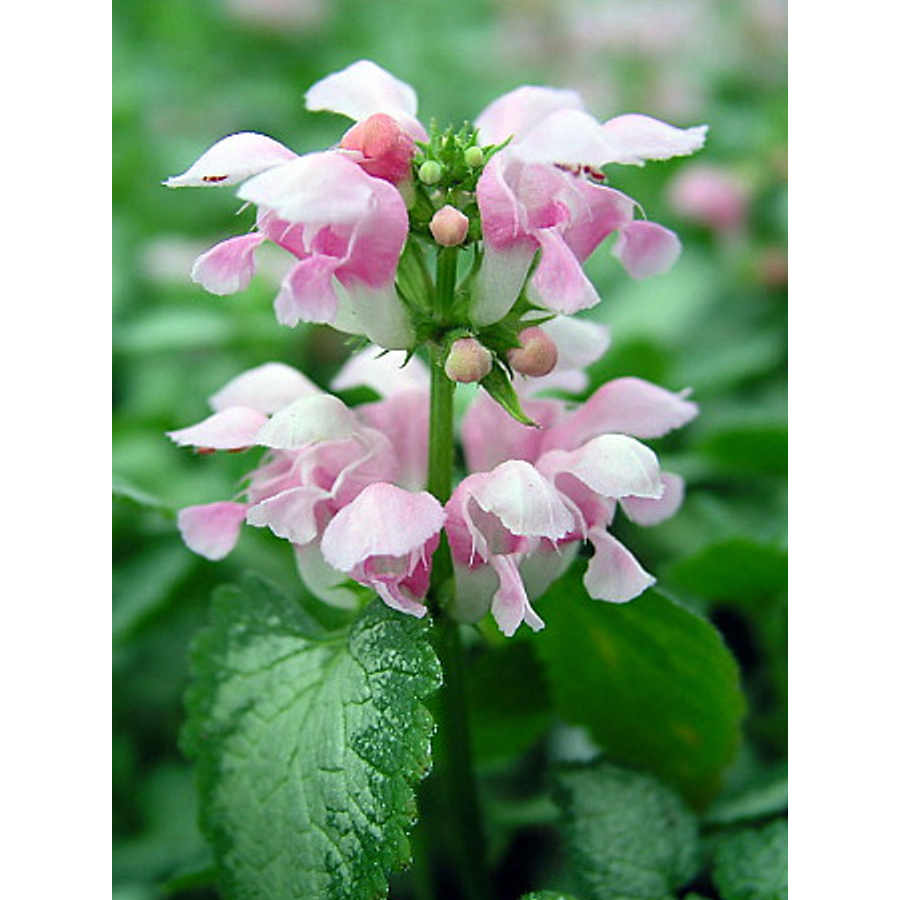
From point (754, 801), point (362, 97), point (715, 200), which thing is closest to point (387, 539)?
point (362, 97)

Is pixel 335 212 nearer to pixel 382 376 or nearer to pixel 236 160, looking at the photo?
pixel 236 160

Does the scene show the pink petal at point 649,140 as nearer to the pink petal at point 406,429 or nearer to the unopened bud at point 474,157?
the unopened bud at point 474,157

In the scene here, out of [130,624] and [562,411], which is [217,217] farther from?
[562,411]

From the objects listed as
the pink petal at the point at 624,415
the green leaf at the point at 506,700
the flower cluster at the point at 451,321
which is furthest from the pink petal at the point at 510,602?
the green leaf at the point at 506,700

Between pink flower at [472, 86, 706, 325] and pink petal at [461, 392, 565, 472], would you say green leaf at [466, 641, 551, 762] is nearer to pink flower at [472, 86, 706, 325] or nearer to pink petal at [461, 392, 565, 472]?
pink petal at [461, 392, 565, 472]

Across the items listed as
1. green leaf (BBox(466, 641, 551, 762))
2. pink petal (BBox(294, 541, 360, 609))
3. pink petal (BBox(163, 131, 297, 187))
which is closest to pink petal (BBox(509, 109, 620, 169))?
pink petal (BBox(163, 131, 297, 187))

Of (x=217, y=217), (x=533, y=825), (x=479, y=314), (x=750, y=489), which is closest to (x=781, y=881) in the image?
(x=533, y=825)
